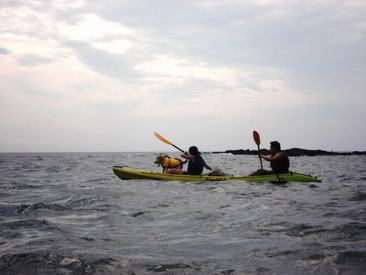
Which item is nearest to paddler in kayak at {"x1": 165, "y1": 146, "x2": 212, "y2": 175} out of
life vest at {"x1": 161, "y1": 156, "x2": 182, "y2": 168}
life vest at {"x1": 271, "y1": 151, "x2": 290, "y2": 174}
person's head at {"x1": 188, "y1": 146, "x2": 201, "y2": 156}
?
person's head at {"x1": 188, "y1": 146, "x2": 201, "y2": 156}

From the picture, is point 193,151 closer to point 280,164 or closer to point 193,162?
point 193,162

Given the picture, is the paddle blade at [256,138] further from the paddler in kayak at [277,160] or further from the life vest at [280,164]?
the life vest at [280,164]

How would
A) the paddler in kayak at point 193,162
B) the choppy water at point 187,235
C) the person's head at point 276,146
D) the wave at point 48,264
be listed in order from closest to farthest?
the wave at point 48,264 → the choppy water at point 187,235 → the person's head at point 276,146 → the paddler in kayak at point 193,162

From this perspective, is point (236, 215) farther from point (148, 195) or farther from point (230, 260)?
point (148, 195)

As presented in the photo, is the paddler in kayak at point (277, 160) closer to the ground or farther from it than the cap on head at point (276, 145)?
closer to the ground

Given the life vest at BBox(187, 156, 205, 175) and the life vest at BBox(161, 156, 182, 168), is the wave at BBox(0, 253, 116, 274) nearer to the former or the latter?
the life vest at BBox(187, 156, 205, 175)

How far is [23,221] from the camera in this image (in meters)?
5.66

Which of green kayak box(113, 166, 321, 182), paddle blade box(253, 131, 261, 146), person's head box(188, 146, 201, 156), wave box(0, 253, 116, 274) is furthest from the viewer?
paddle blade box(253, 131, 261, 146)

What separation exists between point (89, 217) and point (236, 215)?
8.85 feet

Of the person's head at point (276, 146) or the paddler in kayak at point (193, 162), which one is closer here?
the person's head at point (276, 146)

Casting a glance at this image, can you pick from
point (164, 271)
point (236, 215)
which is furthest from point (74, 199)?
point (164, 271)

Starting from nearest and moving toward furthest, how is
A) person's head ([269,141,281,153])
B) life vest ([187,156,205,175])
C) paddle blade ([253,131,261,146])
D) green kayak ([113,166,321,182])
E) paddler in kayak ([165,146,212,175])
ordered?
green kayak ([113,166,321,182]) < person's head ([269,141,281,153]) < paddler in kayak ([165,146,212,175]) < life vest ([187,156,205,175]) < paddle blade ([253,131,261,146])

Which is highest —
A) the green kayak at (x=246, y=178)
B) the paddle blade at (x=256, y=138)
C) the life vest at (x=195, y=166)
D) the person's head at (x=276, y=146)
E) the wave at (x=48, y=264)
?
the paddle blade at (x=256, y=138)

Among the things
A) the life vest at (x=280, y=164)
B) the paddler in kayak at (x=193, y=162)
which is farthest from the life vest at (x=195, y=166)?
the life vest at (x=280, y=164)
